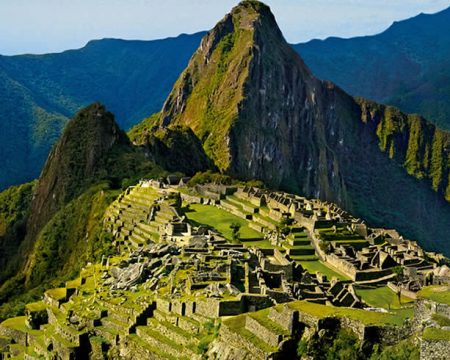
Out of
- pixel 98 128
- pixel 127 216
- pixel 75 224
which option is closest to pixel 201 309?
pixel 127 216

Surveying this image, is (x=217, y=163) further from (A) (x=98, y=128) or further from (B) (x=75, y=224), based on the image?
(B) (x=75, y=224)

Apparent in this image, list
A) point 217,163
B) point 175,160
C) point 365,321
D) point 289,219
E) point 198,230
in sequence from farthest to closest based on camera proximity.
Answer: point 217,163 < point 175,160 < point 289,219 < point 198,230 < point 365,321

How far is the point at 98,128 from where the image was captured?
120938 millimetres

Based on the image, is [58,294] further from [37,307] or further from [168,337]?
[168,337]

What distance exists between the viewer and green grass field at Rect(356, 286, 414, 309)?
39.8 m

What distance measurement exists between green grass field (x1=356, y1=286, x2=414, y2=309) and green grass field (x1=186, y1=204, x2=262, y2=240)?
570 inches

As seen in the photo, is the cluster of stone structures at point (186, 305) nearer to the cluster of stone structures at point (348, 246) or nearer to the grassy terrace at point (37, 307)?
the grassy terrace at point (37, 307)

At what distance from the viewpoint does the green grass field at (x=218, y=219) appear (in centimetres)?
6262

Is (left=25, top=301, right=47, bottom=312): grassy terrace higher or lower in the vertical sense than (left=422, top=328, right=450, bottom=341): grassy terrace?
lower

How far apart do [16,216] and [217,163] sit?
62665mm

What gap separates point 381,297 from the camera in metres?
44.1

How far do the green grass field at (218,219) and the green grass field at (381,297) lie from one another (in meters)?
14.5

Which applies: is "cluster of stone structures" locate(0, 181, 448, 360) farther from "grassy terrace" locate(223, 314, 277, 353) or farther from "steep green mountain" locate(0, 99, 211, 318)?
"steep green mountain" locate(0, 99, 211, 318)

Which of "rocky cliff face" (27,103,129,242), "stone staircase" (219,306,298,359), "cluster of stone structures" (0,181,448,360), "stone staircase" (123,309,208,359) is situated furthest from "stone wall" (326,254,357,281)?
"rocky cliff face" (27,103,129,242)
